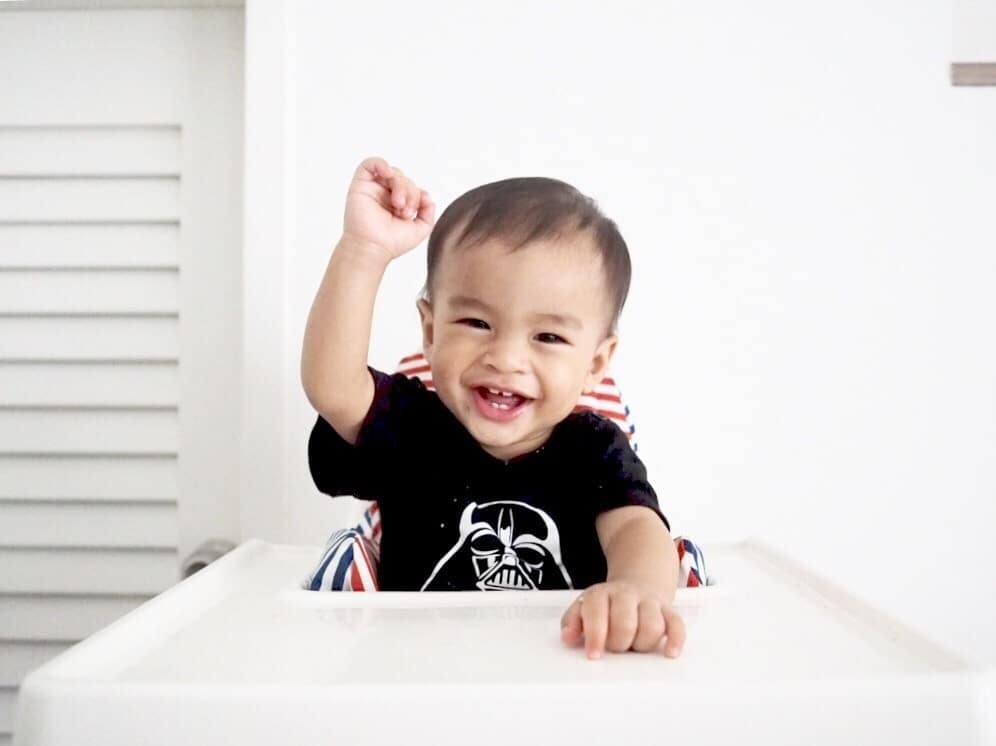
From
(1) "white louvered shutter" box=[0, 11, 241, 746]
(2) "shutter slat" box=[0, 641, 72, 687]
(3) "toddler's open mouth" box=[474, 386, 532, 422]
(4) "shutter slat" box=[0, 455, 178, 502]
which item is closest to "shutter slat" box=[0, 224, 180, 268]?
(1) "white louvered shutter" box=[0, 11, 241, 746]

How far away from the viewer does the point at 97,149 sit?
108 centimetres

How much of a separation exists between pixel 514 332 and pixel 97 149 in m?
0.67

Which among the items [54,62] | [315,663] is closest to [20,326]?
[54,62]

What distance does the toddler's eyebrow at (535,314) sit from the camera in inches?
26.3

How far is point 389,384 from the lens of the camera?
2.39 ft

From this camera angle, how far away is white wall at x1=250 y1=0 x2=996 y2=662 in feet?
3.47

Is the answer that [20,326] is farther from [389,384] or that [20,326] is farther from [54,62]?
[389,384]

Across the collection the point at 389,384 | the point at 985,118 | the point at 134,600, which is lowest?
the point at 134,600

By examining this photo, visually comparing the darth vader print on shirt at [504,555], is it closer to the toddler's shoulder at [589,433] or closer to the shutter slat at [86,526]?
the toddler's shoulder at [589,433]

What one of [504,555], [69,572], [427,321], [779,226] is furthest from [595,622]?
[69,572]

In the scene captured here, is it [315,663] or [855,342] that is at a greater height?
[855,342]

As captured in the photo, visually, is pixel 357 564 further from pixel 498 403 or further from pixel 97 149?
pixel 97 149

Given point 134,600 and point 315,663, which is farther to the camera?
point 134,600

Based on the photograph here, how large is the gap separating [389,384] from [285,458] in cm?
34
